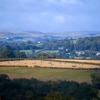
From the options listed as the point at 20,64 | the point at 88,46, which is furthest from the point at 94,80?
the point at 88,46

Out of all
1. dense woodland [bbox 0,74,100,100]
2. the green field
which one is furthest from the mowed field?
dense woodland [bbox 0,74,100,100]

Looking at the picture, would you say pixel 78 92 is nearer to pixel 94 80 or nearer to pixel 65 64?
pixel 94 80

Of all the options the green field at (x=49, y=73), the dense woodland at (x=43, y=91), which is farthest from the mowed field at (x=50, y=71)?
the dense woodland at (x=43, y=91)

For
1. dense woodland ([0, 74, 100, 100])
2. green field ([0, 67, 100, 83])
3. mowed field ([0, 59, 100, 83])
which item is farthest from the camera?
mowed field ([0, 59, 100, 83])

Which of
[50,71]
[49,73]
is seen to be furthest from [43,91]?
[50,71]

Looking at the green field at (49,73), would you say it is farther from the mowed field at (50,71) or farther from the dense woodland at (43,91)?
the dense woodland at (43,91)

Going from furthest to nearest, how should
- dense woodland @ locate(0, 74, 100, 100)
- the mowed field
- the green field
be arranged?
the mowed field, the green field, dense woodland @ locate(0, 74, 100, 100)

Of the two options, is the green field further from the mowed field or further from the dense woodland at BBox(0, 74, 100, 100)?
the dense woodland at BBox(0, 74, 100, 100)
